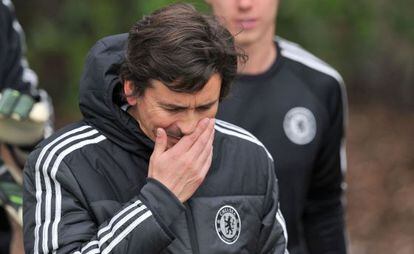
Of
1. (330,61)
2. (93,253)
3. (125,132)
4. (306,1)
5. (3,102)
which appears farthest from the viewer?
(330,61)

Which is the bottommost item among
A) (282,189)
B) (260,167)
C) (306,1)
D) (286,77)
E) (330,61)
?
(330,61)

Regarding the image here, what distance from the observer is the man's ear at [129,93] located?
311 centimetres

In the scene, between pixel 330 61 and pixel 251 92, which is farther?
pixel 330 61

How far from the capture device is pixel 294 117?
4.28 meters

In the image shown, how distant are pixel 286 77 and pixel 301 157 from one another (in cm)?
32

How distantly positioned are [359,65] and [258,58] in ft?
15.1

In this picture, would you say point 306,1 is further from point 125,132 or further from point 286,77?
point 125,132

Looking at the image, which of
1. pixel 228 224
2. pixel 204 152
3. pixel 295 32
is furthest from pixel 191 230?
pixel 295 32

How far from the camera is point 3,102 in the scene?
3.84 m

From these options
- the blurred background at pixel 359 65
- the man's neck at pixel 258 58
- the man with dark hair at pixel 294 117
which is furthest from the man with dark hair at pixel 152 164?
the blurred background at pixel 359 65

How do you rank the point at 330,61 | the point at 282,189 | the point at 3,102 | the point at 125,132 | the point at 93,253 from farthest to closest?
the point at 330,61 < the point at 282,189 < the point at 3,102 < the point at 125,132 < the point at 93,253

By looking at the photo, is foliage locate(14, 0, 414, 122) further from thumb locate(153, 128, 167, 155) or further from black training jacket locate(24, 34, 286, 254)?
thumb locate(153, 128, 167, 155)

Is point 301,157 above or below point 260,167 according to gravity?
below

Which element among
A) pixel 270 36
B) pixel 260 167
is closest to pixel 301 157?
pixel 270 36
